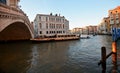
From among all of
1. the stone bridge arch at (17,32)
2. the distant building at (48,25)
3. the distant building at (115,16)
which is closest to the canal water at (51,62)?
the stone bridge arch at (17,32)

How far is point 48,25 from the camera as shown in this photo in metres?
60.4

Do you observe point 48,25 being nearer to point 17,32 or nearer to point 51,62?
point 17,32

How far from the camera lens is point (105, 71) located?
41.9 ft

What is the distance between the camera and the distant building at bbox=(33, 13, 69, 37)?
192 ft

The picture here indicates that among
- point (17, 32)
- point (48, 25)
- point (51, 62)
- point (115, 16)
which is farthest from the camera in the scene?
point (115, 16)

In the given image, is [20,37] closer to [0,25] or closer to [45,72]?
[0,25]

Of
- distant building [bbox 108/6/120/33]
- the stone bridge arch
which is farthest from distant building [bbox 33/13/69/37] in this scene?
distant building [bbox 108/6/120/33]

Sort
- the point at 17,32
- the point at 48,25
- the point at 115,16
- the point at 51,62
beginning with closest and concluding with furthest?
the point at 51,62
the point at 17,32
the point at 48,25
the point at 115,16

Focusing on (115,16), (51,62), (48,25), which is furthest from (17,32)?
(115,16)

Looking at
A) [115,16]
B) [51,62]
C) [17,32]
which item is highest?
[115,16]

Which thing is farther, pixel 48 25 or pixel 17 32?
pixel 48 25

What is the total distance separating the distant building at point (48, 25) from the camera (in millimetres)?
58500

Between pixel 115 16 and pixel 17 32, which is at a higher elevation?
pixel 115 16

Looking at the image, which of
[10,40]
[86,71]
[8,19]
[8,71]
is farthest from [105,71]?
[10,40]
